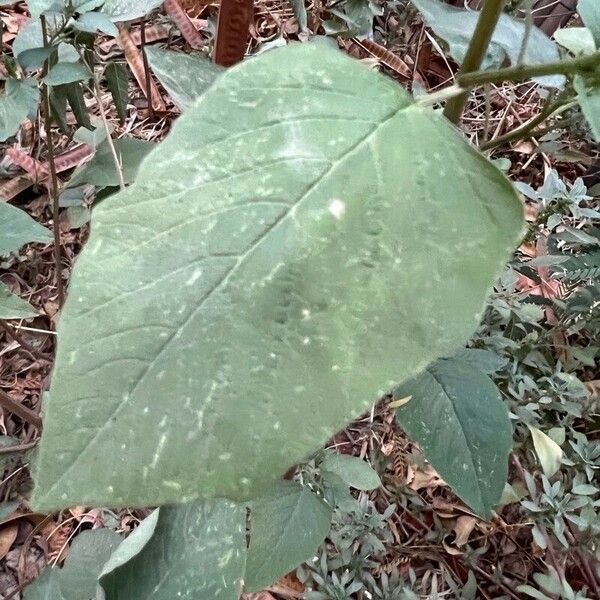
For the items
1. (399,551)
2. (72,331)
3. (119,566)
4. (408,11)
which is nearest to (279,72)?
(72,331)

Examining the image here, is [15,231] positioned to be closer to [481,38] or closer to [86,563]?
[86,563]

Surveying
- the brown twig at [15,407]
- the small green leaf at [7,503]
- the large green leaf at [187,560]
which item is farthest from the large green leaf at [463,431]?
the small green leaf at [7,503]

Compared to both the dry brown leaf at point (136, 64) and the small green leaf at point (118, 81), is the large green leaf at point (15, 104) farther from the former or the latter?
the dry brown leaf at point (136, 64)

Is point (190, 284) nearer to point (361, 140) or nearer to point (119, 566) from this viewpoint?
point (361, 140)

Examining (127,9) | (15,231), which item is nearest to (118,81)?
(127,9)

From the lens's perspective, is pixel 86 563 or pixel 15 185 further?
pixel 15 185
